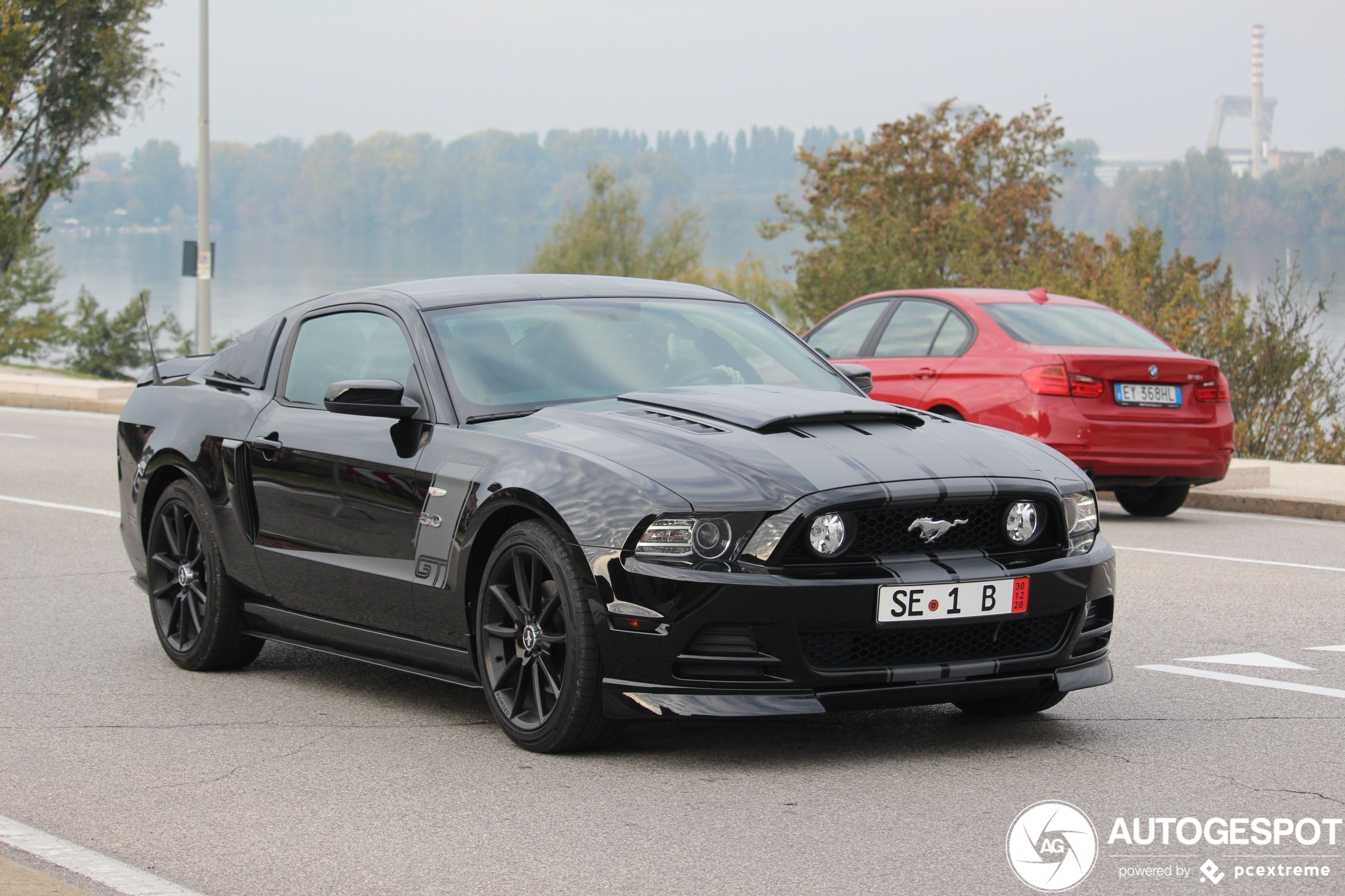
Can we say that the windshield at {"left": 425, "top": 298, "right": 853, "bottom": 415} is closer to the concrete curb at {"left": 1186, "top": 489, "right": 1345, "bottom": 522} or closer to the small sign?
the concrete curb at {"left": 1186, "top": 489, "right": 1345, "bottom": 522}

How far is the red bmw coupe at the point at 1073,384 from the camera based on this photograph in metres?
11.5

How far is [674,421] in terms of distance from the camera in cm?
533

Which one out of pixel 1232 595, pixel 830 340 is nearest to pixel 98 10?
pixel 830 340

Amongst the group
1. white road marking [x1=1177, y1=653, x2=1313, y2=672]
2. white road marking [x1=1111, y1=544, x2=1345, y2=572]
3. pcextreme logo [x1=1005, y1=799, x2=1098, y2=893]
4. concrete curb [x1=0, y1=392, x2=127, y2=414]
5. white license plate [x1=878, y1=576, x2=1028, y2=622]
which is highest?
Result: white license plate [x1=878, y1=576, x2=1028, y2=622]

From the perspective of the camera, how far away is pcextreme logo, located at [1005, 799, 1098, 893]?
385 cm

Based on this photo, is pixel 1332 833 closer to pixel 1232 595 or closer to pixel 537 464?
pixel 537 464

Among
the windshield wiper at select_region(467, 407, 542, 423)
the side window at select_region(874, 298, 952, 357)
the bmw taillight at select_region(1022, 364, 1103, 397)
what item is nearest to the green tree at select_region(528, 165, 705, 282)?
the side window at select_region(874, 298, 952, 357)

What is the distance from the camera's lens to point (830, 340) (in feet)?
43.5

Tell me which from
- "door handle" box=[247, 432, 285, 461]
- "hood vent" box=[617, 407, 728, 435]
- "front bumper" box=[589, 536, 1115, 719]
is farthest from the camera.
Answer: "door handle" box=[247, 432, 285, 461]

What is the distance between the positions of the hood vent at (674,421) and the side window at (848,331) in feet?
24.3

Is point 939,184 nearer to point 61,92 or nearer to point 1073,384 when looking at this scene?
point 61,92

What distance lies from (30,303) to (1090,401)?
110 ft

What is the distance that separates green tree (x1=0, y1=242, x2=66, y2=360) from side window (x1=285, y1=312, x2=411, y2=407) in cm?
2917

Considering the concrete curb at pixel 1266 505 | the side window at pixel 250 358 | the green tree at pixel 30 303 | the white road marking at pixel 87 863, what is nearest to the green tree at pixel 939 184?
the green tree at pixel 30 303
